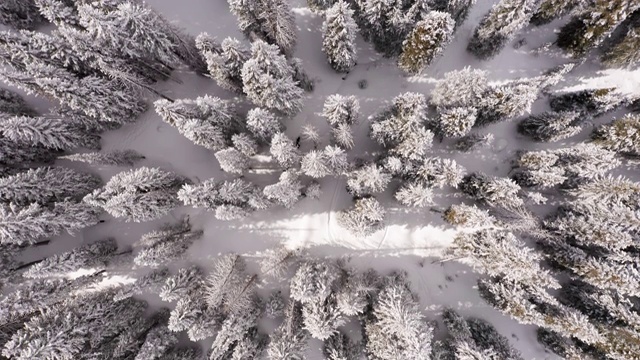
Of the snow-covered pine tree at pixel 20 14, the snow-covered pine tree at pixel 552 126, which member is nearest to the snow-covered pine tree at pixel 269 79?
the snow-covered pine tree at pixel 552 126

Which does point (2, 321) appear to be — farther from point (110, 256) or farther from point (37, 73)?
point (37, 73)

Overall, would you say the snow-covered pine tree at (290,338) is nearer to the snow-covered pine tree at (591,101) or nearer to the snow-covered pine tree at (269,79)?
the snow-covered pine tree at (269,79)

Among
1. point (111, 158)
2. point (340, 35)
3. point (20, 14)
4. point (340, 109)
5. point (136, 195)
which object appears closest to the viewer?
point (340, 109)

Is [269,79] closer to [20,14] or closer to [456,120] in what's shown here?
[456,120]

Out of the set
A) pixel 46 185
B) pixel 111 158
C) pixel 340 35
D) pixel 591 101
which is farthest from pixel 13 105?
pixel 591 101

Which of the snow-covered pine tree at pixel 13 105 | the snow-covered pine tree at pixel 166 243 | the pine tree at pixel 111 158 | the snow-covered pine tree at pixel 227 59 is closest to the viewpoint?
the snow-covered pine tree at pixel 227 59

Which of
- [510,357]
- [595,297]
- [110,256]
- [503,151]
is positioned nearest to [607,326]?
[595,297]
